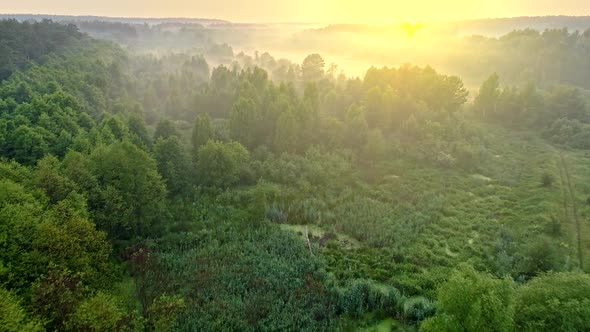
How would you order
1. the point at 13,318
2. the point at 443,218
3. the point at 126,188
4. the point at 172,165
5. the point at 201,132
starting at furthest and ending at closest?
the point at 201,132
the point at 172,165
the point at 443,218
the point at 126,188
the point at 13,318

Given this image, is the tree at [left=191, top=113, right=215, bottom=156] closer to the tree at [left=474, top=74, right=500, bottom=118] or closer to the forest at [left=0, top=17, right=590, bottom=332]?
the forest at [left=0, top=17, right=590, bottom=332]

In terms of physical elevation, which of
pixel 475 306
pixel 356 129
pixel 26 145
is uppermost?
pixel 475 306

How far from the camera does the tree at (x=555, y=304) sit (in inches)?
941

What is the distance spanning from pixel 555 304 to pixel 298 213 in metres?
31.1

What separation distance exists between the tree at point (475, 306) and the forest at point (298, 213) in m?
0.11

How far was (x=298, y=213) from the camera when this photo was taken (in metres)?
50.9

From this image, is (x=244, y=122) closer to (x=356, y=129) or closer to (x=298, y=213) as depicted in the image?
(x=356, y=129)

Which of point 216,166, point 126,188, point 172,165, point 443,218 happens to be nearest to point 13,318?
point 126,188

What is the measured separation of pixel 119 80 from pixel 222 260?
95.9 m

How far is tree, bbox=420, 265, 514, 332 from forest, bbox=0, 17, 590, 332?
110 millimetres

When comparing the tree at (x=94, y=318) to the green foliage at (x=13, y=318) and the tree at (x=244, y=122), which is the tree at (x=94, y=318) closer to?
the green foliage at (x=13, y=318)

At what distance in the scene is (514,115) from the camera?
101750mm

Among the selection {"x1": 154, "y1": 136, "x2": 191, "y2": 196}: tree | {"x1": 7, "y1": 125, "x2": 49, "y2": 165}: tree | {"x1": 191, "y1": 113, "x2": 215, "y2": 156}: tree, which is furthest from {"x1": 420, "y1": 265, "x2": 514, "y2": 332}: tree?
{"x1": 191, "y1": 113, "x2": 215, "y2": 156}: tree

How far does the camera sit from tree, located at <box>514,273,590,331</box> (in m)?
23.9
